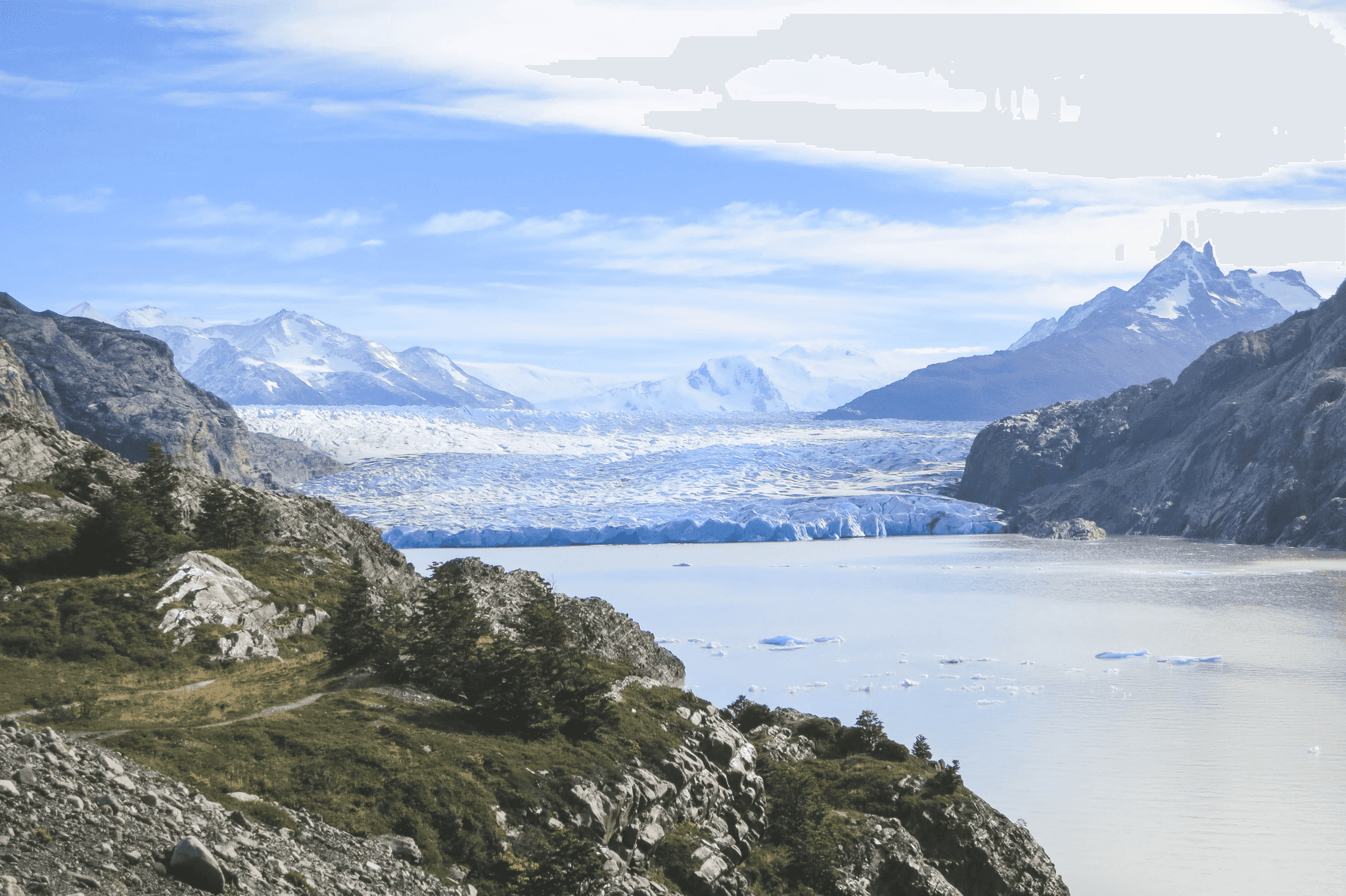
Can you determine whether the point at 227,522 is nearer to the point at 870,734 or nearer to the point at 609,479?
the point at 870,734

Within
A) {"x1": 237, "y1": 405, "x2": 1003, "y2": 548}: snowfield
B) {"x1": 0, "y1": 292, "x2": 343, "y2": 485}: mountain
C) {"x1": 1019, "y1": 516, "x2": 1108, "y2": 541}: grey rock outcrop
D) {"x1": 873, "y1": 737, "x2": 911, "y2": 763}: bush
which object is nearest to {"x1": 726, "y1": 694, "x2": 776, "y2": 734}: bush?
{"x1": 873, "y1": 737, "x2": 911, "y2": 763}: bush

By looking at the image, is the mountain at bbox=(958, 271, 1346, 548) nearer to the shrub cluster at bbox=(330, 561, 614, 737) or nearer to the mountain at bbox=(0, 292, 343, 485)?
the mountain at bbox=(0, 292, 343, 485)

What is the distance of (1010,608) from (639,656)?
151ft

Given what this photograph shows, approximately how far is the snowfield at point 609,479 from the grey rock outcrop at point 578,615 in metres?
85.8

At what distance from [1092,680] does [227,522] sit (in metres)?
40.3

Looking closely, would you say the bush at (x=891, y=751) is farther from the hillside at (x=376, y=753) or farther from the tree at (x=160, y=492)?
the tree at (x=160, y=492)

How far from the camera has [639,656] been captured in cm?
3916

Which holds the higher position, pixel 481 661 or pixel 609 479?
pixel 609 479

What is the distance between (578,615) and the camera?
3503cm

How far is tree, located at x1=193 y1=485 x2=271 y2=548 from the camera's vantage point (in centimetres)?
3744

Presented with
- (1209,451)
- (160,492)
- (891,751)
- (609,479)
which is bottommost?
(891,751)

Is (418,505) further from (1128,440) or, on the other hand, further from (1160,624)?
(1128,440)

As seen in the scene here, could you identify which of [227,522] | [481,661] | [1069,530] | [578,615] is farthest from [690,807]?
[1069,530]

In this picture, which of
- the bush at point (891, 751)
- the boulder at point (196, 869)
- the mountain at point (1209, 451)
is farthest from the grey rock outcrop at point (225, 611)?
the mountain at point (1209, 451)
